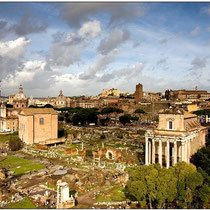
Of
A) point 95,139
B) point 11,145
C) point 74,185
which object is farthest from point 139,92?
point 74,185

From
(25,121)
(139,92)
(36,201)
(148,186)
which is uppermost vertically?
(139,92)

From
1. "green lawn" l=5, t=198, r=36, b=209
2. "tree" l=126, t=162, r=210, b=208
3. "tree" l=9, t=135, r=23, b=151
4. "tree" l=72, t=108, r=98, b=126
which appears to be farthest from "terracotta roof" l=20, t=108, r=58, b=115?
"tree" l=126, t=162, r=210, b=208

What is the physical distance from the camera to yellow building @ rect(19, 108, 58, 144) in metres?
54.5

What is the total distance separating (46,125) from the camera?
5656cm

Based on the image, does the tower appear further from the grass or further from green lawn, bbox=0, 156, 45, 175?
the grass

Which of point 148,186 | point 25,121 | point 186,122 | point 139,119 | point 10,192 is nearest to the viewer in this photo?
point 148,186

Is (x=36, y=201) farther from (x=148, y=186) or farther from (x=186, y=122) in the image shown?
(x=186, y=122)

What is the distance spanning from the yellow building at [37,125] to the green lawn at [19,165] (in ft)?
38.1

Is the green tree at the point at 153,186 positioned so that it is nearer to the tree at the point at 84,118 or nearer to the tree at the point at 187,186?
the tree at the point at 187,186

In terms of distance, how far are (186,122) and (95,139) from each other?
95.0 ft

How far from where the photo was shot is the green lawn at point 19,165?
3653cm

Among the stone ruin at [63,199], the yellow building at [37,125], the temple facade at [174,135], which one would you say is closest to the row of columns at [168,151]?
the temple facade at [174,135]

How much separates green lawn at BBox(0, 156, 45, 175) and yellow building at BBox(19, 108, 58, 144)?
11.6 meters

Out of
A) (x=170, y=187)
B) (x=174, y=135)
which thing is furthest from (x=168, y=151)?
(x=170, y=187)
